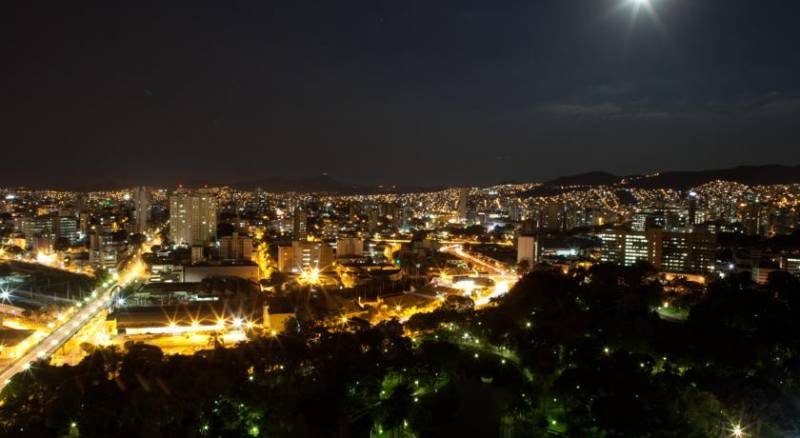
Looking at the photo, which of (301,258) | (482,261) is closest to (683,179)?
(482,261)

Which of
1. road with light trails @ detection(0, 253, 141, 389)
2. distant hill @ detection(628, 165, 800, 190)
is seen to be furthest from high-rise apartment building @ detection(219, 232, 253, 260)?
distant hill @ detection(628, 165, 800, 190)

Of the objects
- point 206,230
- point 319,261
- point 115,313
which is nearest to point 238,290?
point 115,313

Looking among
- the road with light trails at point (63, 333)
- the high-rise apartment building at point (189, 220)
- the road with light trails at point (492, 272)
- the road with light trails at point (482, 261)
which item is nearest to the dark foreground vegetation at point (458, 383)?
the road with light trails at point (63, 333)

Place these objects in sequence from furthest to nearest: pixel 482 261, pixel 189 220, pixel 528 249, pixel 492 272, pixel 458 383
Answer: pixel 189 220 → pixel 482 261 → pixel 528 249 → pixel 492 272 → pixel 458 383

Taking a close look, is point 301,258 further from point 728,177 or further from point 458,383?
point 728,177

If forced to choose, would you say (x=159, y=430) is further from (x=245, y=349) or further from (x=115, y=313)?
(x=115, y=313)

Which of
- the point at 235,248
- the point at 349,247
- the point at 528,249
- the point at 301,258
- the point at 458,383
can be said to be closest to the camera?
the point at 458,383

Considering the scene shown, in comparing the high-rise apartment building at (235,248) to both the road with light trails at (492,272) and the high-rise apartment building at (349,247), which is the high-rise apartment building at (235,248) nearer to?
the high-rise apartment building at (349,247)

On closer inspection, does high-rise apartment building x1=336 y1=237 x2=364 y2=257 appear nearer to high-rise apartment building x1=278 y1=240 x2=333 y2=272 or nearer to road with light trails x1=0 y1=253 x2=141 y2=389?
high-rise apartment building x1=278 y1=240 x2=333 y2=272
